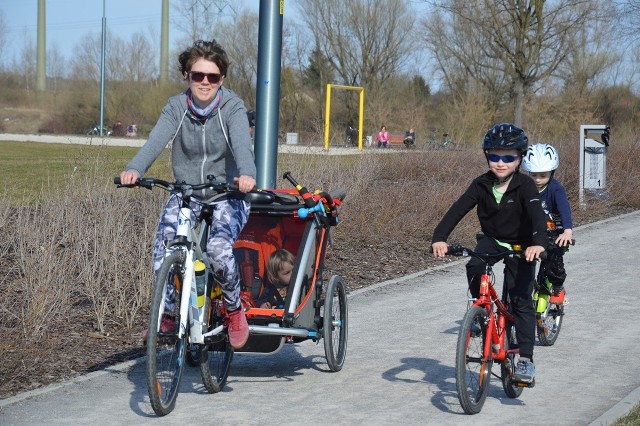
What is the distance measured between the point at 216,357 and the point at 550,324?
2.81 metres

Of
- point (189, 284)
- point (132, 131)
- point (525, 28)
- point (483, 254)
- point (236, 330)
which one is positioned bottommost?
point (236, 330)

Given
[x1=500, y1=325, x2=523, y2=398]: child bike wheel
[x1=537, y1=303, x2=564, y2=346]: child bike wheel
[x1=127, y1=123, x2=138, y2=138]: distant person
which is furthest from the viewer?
[x1=127, y1=123, x2=138, y2=138]: distant person

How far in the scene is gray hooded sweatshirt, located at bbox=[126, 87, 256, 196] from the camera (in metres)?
5.98

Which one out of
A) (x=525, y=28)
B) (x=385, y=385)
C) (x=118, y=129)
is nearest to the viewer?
(x=385, y=385)

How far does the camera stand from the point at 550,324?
800 cm

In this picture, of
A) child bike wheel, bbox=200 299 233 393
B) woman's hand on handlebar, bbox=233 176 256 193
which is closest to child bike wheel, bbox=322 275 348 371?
child bike wheel, bbox=200 299 233 393

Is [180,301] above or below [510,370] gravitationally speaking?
above

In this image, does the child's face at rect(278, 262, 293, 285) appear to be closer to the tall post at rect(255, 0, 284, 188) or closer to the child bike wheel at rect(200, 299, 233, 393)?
the child bike wheel at rect(200, 299, 233, 393)

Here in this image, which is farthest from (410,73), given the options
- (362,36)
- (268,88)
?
(268,88)

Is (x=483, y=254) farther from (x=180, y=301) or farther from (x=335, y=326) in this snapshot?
(x=180, y=301)

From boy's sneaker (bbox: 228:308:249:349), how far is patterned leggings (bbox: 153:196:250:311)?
10 centimetres

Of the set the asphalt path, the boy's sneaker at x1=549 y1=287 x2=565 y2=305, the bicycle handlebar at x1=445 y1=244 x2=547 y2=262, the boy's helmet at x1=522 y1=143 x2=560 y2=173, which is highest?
the boy's helmet at x1=522 y1=143 x2=560 y2=173

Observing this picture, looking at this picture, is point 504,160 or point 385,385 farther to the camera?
point 385,385

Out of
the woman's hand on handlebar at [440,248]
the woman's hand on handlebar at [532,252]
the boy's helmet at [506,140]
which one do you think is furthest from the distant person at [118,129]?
the woman's hand on handlebar at [532,252]
